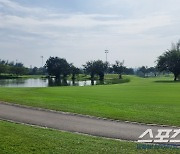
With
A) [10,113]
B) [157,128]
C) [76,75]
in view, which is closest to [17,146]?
[157,128]

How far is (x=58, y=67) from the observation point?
14725cm

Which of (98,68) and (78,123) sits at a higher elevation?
(98,68)

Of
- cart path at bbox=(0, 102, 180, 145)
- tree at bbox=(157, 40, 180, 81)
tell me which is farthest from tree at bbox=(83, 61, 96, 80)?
cart path at bbox=(0, 102, 180, 145)

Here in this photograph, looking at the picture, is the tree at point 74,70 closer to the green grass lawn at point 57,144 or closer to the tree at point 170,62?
the tree at point 170,62

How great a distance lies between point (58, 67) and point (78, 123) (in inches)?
5211

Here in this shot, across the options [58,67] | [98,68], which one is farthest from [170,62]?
[58,67]

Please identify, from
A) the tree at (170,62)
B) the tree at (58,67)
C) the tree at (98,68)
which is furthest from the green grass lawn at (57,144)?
the tree at (58,67)

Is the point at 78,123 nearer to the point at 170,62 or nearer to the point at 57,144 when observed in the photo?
the point at 57,144

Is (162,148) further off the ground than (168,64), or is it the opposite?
(168,64)

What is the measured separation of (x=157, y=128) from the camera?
49.3ft

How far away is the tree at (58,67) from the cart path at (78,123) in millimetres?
126962

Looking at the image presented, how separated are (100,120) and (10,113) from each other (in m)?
5.89

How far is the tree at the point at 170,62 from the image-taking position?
102 metres

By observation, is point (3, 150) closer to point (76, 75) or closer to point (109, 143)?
point (109, 143)
